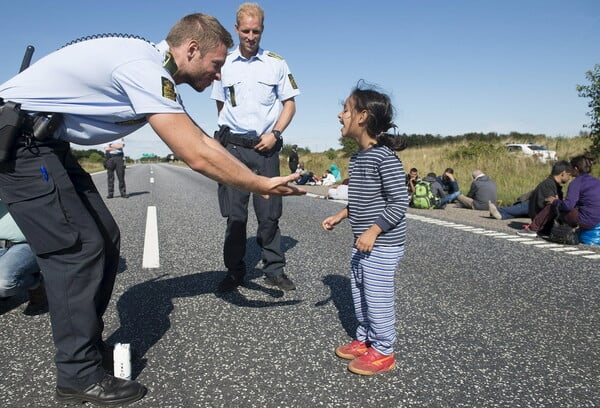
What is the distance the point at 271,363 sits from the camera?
2439 mm

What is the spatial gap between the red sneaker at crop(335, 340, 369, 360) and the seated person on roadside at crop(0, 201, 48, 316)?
2208 mm

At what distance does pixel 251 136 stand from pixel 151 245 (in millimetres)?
2624

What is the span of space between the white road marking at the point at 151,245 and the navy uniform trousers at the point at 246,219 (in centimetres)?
118

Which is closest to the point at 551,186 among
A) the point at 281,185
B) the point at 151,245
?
the point at 151,245

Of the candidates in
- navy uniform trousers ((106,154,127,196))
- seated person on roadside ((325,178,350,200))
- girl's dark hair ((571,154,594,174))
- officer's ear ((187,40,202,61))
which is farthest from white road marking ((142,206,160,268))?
girl's dark hair ((571,154,594,174))

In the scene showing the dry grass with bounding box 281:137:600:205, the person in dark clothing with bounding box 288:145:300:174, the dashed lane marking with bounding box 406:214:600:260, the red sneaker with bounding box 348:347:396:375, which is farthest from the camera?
the dry grass with bounding box 281:137:600:205

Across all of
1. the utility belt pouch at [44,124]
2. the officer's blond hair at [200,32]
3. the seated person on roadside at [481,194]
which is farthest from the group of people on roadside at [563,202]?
the utility belt pouch at [44,124]

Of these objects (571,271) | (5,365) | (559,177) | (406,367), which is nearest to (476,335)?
(406,367)

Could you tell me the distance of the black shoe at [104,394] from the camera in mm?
2053

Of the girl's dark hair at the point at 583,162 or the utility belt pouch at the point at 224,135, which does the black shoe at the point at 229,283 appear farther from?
the girl's dark hair at the point at 583,162

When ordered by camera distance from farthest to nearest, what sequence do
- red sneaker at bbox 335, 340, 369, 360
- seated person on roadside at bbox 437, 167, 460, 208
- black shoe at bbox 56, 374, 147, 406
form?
seated person on roadside at bbox 437, 167, 460, 208, red sneaker at bbox 335, 340, 369, 360, black shoe at bbox 56, 374, 147, 406

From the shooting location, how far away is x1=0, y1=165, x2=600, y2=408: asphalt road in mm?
2150

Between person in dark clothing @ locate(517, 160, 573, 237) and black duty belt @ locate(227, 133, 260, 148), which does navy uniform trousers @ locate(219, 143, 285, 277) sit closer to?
black duty belt @ locate(227, 133, 260, 148)

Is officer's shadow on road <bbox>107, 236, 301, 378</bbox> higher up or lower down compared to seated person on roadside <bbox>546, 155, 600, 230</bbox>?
lower down
